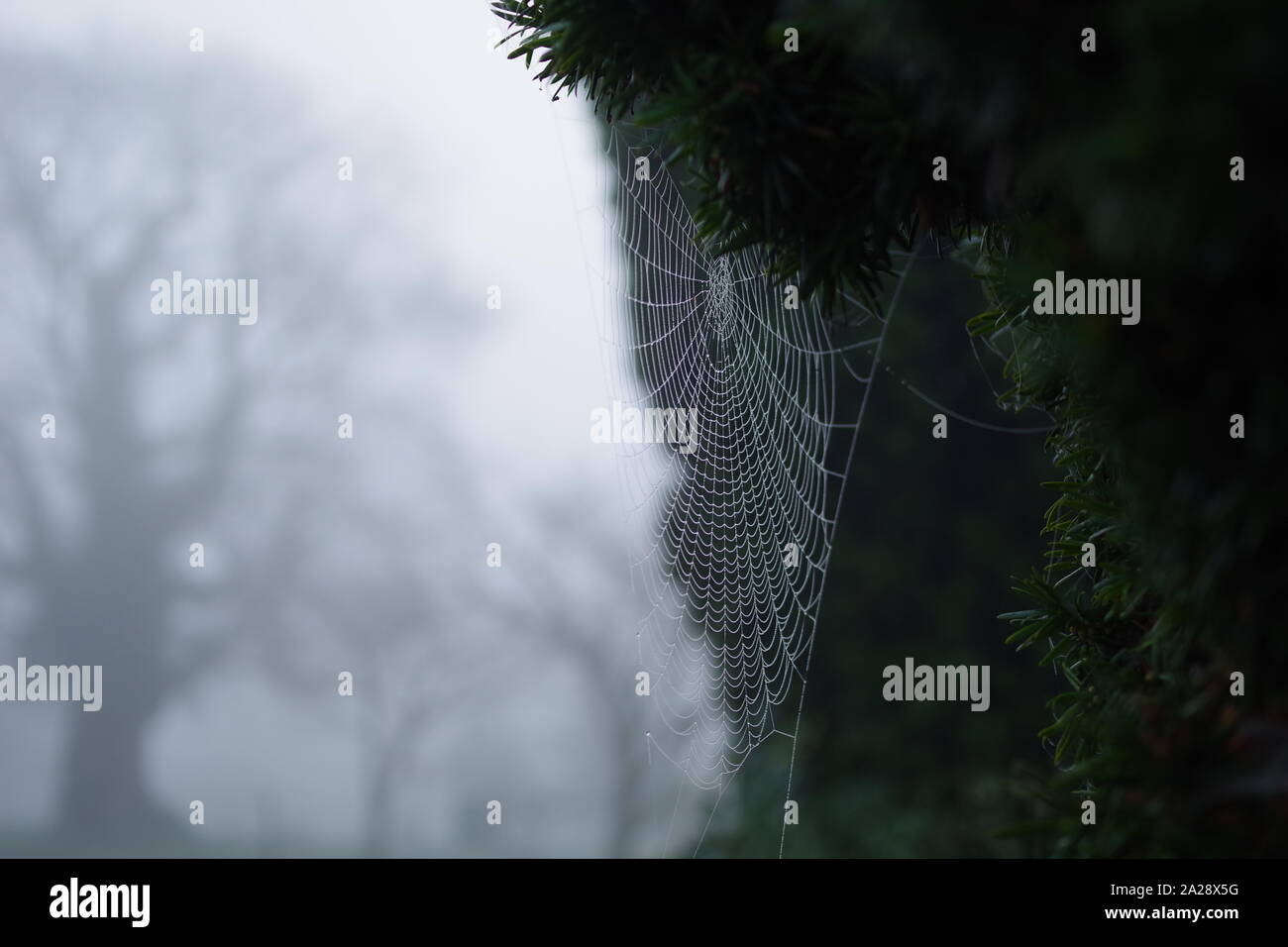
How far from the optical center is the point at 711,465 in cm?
189

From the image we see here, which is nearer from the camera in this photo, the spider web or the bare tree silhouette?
the spider web

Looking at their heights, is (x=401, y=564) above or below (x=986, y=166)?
below

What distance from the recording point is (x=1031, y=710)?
2.53 meters

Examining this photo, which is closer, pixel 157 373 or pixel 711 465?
pixel 711 465

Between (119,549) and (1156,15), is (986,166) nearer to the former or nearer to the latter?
(1156,15)

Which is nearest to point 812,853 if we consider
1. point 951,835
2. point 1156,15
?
point 951,835

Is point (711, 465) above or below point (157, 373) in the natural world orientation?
below

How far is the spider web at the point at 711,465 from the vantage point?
5.64 ft

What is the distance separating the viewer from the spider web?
1.72m

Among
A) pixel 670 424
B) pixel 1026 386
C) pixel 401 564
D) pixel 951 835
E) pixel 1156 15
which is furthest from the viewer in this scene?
pixel 401 564

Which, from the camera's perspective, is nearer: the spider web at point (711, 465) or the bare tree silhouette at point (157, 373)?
the spider web at point (711, 465)

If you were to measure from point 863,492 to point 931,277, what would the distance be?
0.61 metres

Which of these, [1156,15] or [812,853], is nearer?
[1156,15]

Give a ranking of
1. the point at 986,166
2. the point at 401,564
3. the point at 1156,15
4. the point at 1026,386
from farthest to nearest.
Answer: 1. the point at 401,564
2. the point at 1026,386
3. the point at 986,166
4. the point at 1156,15
